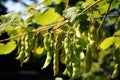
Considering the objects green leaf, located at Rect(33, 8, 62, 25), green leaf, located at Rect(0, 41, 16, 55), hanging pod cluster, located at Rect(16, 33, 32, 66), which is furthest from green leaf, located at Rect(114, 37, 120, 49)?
green leaf, located at Rect(0, 41, 16, 55)

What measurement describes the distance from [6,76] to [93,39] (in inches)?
Answer: 704

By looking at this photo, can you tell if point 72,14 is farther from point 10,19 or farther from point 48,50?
point 10,19

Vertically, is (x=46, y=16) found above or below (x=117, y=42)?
above

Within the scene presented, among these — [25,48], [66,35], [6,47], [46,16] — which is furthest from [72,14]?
[6,47]

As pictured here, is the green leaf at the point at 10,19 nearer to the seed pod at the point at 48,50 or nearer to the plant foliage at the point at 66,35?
the plant foliage at the point at 66,35

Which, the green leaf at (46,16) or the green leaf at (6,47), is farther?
the green leaf at (6,47)

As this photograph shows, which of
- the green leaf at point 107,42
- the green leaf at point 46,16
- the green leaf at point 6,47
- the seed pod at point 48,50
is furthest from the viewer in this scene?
the green leaf at point 6,47

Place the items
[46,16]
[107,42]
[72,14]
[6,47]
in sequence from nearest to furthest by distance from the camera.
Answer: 1. [72,14]
2. [46,16]
3. [107,42]
4. [6,47]

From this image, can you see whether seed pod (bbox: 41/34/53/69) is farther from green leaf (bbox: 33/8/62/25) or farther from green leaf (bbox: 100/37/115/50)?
green leaf (bbox: 100/37/115/50)

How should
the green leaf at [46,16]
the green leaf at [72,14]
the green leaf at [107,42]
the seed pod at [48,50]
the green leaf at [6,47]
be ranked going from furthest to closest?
the green leaf at [6,47], the green leaf at [107,42], the green leaf at [46,16], the seed pod at [48,50], the green leaf at [72,14]

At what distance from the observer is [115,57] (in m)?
1.99

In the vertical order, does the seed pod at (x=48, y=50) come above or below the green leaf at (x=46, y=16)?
below

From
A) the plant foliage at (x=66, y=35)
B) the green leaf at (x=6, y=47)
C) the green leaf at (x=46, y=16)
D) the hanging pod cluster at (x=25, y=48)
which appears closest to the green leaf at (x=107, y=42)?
the plant foliage at (x=66, y=35)

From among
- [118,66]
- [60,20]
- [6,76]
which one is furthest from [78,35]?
[6,76]
